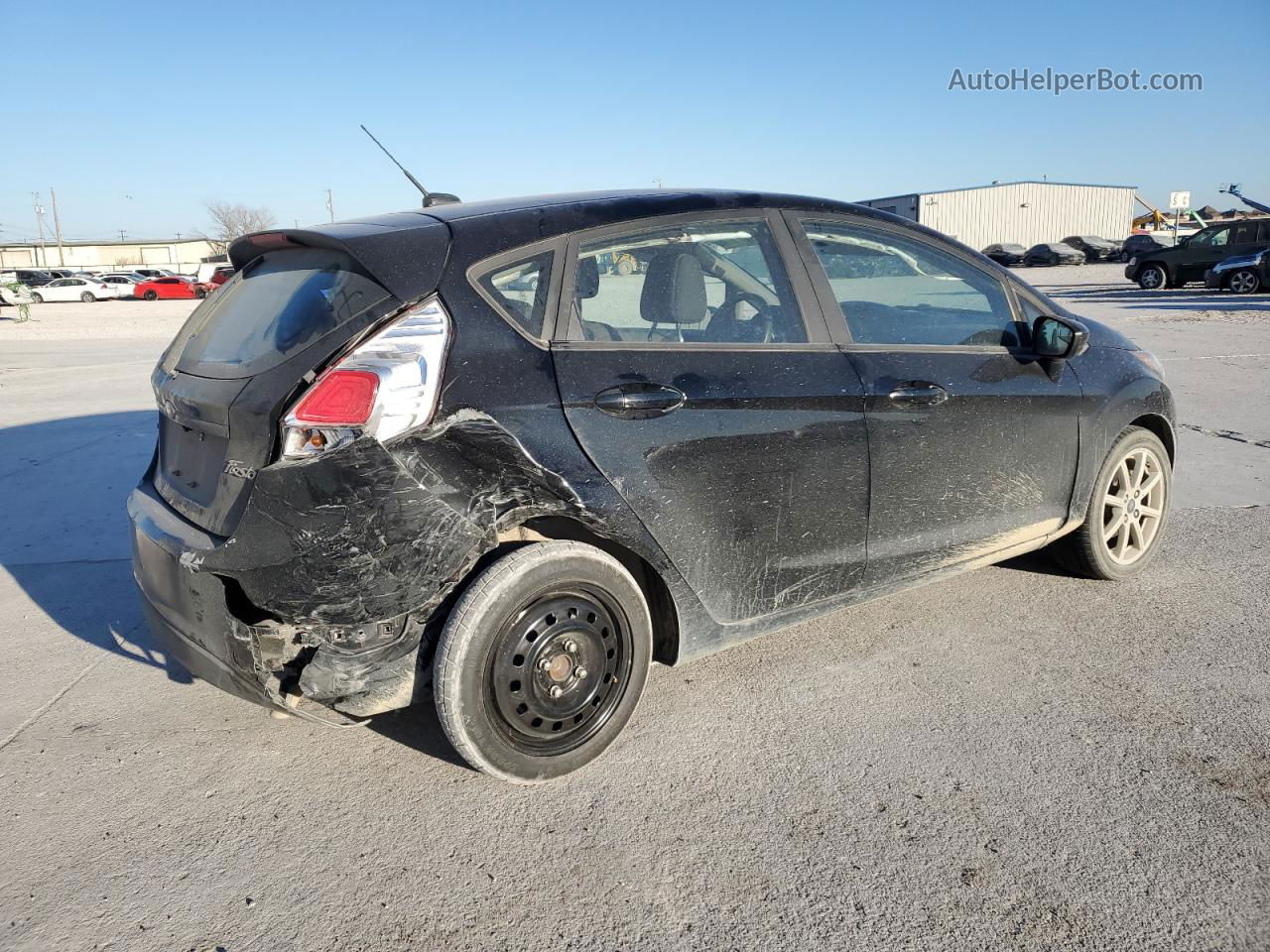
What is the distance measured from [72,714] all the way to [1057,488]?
3851 mm

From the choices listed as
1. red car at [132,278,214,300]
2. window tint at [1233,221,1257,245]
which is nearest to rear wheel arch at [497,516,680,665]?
window tint at [1233,221,1257,245]

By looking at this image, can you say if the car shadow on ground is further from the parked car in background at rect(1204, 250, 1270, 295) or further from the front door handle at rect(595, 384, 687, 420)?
the parked car in background at rect(1204, 250, 1270, 295)

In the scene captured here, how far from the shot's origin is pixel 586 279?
Result: 113 inches

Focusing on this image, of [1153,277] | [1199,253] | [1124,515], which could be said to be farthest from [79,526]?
[1153,277]

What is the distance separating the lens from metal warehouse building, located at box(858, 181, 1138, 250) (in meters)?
62.6

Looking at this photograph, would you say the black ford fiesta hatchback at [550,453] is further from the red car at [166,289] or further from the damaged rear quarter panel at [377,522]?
the red car at [166,289]

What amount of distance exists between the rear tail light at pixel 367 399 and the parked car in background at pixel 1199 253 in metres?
26.4

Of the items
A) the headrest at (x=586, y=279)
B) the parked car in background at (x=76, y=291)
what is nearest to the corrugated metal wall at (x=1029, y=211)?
the parked car in background at (x=76, y=291)

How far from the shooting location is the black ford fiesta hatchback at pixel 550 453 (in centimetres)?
250

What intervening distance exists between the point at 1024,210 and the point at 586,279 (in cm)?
7005

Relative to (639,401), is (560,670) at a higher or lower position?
lower

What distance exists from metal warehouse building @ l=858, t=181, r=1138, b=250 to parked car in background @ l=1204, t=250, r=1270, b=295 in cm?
3931

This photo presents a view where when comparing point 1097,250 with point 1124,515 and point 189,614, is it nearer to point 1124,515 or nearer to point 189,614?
point 1124,515

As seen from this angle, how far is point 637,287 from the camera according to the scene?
3053 millimetres
